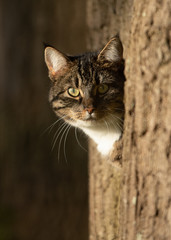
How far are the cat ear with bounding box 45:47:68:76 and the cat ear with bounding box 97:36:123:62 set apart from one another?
10.3 inches

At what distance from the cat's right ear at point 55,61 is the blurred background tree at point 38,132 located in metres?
1.90

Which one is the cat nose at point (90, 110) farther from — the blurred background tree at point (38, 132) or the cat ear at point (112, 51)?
the blurred background tree at point (38, 132)

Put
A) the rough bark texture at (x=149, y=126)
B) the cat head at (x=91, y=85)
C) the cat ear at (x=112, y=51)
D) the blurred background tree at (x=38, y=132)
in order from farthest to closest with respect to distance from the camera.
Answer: the blurred background tree at (x=38, y=132) → the cat head at (x=91, y=85) → the cat ear at (x=112, y=51) → the rough bark texture at (x=149, y=126)

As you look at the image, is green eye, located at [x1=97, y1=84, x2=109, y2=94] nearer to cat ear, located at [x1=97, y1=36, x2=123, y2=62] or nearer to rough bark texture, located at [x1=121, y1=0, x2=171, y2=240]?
cat ear, located at [x1=97, y1=36, x2=123, y2=62]

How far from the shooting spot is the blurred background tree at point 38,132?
183 inches

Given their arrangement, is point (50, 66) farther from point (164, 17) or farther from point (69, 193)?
point (69, 193)

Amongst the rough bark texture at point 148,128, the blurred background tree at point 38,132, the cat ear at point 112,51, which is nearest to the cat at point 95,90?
the cat ear at point 112,51

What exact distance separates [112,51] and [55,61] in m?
0.44

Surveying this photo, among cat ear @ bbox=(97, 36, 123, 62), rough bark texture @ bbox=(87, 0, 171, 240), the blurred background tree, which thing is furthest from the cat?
the blurred background tree

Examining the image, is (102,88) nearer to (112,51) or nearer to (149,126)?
(112,51)

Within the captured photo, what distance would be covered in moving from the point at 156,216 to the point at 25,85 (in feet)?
12.6

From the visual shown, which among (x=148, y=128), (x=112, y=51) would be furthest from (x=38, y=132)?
(x=148, y=128)

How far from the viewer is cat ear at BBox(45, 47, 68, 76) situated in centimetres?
236

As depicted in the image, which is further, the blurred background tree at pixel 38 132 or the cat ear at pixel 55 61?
the blurred background tree at pixel 38 132
